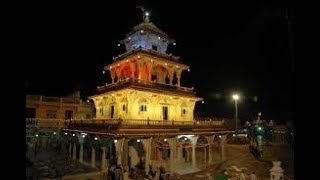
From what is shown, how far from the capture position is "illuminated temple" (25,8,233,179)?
23.6m

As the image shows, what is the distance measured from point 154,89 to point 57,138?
1793 cm

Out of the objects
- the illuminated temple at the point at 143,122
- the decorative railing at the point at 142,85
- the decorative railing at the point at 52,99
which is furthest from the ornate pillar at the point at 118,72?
the decorative railing at the point at 52,99

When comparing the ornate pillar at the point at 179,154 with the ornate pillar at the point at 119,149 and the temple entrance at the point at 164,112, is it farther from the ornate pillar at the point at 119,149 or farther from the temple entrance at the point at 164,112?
the ornate pillar at the point at 119,149

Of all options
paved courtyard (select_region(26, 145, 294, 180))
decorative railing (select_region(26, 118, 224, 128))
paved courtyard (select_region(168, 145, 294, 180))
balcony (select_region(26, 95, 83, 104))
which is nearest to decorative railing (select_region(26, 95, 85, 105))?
balcony (select_region(26, 95, 83, 104))

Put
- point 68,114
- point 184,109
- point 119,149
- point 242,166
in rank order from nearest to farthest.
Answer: point 119,149, point 242,166, point 184,109, point 68,114

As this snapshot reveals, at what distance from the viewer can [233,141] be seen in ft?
148

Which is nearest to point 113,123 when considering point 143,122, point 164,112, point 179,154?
point 143,122

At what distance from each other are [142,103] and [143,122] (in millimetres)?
4934

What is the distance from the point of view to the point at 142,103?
2833cm

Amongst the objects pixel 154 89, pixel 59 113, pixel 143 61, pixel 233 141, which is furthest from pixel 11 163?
pixel 233 141

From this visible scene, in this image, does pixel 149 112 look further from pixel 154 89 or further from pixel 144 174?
pixel 144 174

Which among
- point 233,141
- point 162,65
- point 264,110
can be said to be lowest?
point 233,141

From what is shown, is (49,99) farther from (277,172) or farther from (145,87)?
(277,172)

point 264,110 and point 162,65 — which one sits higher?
point 162,65
